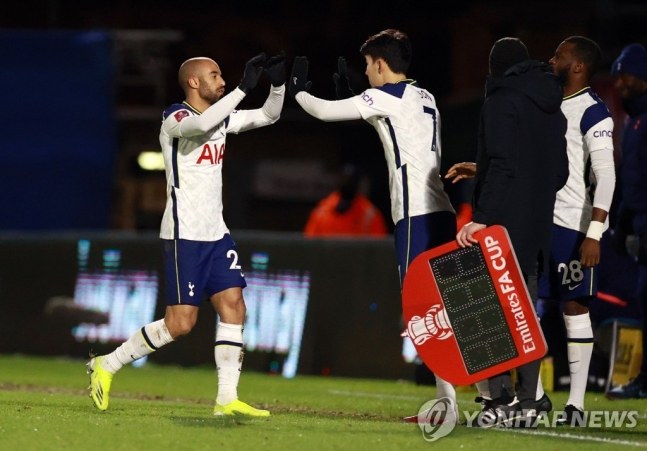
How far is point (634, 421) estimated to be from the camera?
7258 millimetres

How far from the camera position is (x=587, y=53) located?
7.35 m

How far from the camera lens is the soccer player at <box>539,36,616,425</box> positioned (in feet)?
23.4

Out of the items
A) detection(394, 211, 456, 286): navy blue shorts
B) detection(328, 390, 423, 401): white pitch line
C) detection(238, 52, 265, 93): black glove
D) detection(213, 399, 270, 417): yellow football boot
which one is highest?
detection(238, 52, 265, 93): black glove

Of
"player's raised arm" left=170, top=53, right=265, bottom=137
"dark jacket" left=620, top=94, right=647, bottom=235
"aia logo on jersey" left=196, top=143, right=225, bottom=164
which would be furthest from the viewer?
"dark jacket" left=620, top=94, right=647, bottom=235

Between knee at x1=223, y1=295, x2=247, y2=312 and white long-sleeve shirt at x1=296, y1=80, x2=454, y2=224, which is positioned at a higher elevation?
white long-sleeve shirt at x1=296, y1=80, x2=454, y2=224

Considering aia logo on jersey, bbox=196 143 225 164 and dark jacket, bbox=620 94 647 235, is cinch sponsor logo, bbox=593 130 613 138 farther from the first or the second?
aia logo on jersey, bbox=196 143 225 164

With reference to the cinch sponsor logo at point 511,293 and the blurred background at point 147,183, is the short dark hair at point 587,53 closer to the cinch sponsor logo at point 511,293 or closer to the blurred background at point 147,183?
the blurred background at point 147,183

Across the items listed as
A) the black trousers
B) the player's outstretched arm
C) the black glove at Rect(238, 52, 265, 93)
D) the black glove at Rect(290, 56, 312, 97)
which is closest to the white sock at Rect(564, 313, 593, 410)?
the player's outstretched arm

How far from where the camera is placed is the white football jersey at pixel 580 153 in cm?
721

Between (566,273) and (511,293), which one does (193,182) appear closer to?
(511,293)

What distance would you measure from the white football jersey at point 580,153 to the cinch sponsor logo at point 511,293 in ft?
3.52

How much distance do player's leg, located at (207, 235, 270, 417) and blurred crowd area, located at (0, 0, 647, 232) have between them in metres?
16.4

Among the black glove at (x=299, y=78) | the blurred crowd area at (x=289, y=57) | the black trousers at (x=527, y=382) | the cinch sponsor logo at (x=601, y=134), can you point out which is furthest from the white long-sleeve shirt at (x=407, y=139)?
the blurred crowd area at (x=289, y=57)

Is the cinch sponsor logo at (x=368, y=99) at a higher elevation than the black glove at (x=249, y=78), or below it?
below
